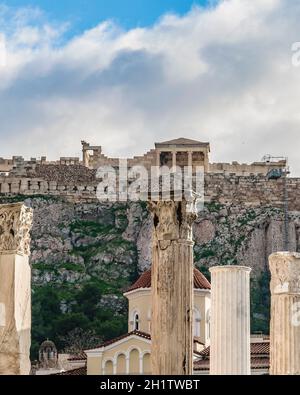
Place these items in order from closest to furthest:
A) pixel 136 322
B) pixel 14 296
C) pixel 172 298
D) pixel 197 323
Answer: pixel 14 296 < pixel 172 298 < pixel 197 323 < pixel 136 322

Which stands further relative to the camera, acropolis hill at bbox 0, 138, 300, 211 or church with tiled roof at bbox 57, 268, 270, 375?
acropolis hill at bbox 0, 138, 300, 211

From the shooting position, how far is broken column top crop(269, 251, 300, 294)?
22953 millimetres

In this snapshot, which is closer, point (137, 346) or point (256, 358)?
point (256, 358)

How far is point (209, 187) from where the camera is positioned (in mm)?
92312

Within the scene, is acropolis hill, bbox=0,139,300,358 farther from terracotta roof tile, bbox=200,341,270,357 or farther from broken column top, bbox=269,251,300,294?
broken column top, bbox=269,251,300,294

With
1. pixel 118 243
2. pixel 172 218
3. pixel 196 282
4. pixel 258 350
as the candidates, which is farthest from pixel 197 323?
pixel 118 243

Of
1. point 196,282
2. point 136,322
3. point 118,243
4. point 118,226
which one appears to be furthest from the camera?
point 118,226

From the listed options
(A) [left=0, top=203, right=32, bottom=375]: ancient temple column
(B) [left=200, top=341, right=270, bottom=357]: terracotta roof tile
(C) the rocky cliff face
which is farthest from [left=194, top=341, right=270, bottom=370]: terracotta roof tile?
(C) the rocky cliff face

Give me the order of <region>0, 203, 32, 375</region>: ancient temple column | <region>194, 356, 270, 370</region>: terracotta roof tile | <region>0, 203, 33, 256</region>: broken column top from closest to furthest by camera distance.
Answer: <region>0, 203, 32, 375</region>: ancient temple column → <region>0, 203, 33, 256</region>: broken column top → <region>194, 356, 270, 370</region>: terracotta roof tile

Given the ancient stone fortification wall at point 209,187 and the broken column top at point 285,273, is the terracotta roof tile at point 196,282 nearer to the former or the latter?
the broken column top at point 285,273

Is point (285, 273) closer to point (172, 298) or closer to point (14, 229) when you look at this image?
point (172, 298)

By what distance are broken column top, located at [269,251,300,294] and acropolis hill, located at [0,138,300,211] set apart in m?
67.9

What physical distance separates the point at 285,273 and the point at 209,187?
6922 cm
